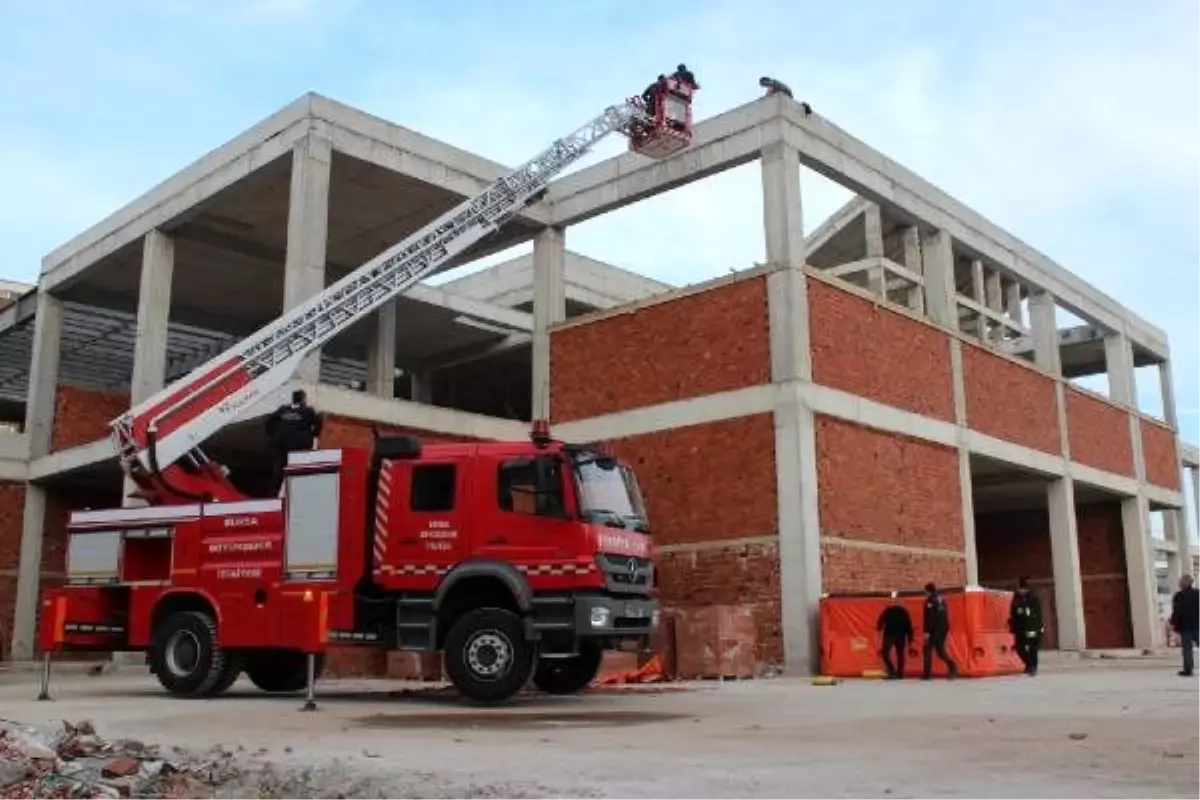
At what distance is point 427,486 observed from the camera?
13.5m

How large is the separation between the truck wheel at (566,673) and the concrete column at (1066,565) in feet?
59.7

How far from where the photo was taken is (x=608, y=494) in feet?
44.2

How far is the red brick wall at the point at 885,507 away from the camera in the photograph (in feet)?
67.9

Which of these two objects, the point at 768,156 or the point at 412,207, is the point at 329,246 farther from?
the point at 768,156

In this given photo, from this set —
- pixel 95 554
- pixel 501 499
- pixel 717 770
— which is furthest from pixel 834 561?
pixel 717 770

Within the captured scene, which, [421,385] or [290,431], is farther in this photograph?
[421,385]

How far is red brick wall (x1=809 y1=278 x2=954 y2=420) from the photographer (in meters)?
21.5

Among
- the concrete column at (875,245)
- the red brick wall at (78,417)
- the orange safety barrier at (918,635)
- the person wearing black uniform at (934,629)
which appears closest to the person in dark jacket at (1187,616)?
the orange safety barrier at (918,635)

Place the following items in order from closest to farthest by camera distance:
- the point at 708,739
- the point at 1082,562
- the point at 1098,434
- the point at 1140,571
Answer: the point at 708,739
the point at 1098,434
the point at 1140,571
the point at 1082,562

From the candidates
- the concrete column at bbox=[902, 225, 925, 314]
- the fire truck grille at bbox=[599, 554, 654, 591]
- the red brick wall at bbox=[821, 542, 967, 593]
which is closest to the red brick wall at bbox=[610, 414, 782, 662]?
the red brick wall at bbox=[821, 542, 967, 593]

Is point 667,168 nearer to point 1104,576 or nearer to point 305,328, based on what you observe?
point 305,328

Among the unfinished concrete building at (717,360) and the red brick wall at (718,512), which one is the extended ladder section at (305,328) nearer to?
the unfinished concrete building at (717,360)

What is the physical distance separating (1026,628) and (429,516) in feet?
35.3

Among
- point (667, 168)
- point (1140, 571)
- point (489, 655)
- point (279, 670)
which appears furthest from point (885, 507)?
point (1140, 571)
